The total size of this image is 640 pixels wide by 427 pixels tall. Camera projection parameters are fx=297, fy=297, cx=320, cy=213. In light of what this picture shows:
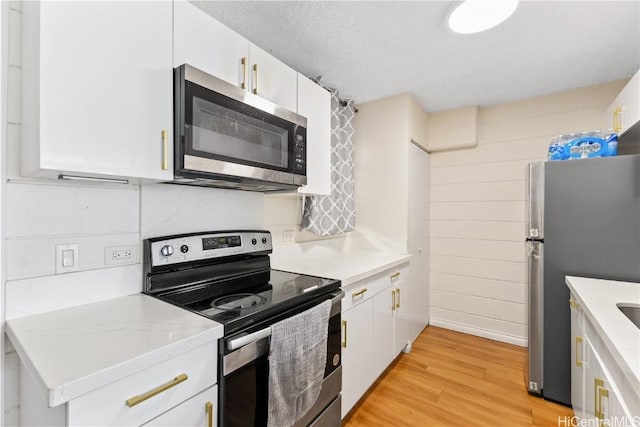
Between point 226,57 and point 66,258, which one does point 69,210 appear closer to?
point 66,258

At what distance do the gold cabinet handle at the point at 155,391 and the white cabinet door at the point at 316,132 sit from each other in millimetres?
1129

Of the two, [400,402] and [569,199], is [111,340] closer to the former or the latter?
[400,402]

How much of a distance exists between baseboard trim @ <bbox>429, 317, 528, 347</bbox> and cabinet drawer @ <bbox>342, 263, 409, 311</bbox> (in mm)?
1144

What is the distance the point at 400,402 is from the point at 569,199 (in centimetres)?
169

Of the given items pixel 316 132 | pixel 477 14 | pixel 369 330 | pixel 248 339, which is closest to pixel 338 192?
pixel 316 132

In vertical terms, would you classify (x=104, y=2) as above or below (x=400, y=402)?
above

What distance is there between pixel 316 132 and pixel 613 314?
5.49 ft

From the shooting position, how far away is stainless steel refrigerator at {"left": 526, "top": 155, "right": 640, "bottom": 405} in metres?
1.72

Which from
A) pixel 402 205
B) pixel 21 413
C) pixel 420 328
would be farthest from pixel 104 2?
pixel 420 328

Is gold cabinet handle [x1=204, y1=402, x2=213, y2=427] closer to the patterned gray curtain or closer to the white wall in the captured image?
the white wall

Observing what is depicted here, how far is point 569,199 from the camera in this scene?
1.87 metres

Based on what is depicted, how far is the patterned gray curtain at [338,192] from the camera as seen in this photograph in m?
2.24

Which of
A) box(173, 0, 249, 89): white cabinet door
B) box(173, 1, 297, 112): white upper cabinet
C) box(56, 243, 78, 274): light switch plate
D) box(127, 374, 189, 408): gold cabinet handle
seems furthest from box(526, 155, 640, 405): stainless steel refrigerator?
box(56, 243, 78, 274): light switch plate

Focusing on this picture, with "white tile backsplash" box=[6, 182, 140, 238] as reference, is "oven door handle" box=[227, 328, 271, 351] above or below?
below
